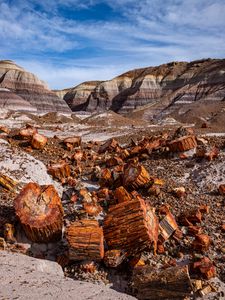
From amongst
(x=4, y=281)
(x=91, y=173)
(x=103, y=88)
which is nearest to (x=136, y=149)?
(x=91, y=173)

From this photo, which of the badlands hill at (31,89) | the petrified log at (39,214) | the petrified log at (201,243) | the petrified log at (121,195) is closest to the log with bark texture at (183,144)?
the petrified log at (121,195)

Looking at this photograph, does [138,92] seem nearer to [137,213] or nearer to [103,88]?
[103,88]

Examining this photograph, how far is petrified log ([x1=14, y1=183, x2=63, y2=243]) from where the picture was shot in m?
7.20

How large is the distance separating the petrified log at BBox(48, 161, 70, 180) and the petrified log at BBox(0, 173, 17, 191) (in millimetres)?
1778

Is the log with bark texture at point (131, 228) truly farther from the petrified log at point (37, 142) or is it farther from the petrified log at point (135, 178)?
the petrified log at point (37, 142)

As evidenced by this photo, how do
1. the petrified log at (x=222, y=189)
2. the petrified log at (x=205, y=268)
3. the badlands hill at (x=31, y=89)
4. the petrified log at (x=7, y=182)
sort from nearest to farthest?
the petrified log at (x=205, y=268), the petrified log at (x=7, y=182), the petrified log at (x=222, y=189), the badlands hill at (x=31, y=89)

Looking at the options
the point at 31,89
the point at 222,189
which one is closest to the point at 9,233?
the point at 222,189

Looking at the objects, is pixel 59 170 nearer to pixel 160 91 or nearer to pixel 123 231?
pixel 123 231

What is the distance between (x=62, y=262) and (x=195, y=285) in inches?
101

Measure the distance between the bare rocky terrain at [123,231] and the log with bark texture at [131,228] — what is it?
0.06 feet

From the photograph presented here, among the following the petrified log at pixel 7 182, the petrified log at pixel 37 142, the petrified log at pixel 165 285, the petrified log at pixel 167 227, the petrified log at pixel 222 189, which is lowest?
the petrified log at pixel 165 285

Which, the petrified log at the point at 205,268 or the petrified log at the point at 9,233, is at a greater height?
the petrified log at the point at 9,233

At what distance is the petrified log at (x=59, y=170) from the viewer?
36.9ft

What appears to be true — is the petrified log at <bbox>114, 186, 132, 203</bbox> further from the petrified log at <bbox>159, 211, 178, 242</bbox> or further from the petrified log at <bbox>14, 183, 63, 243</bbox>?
the petrified log at <bbox>14, 183, 63, 243</bbox>
